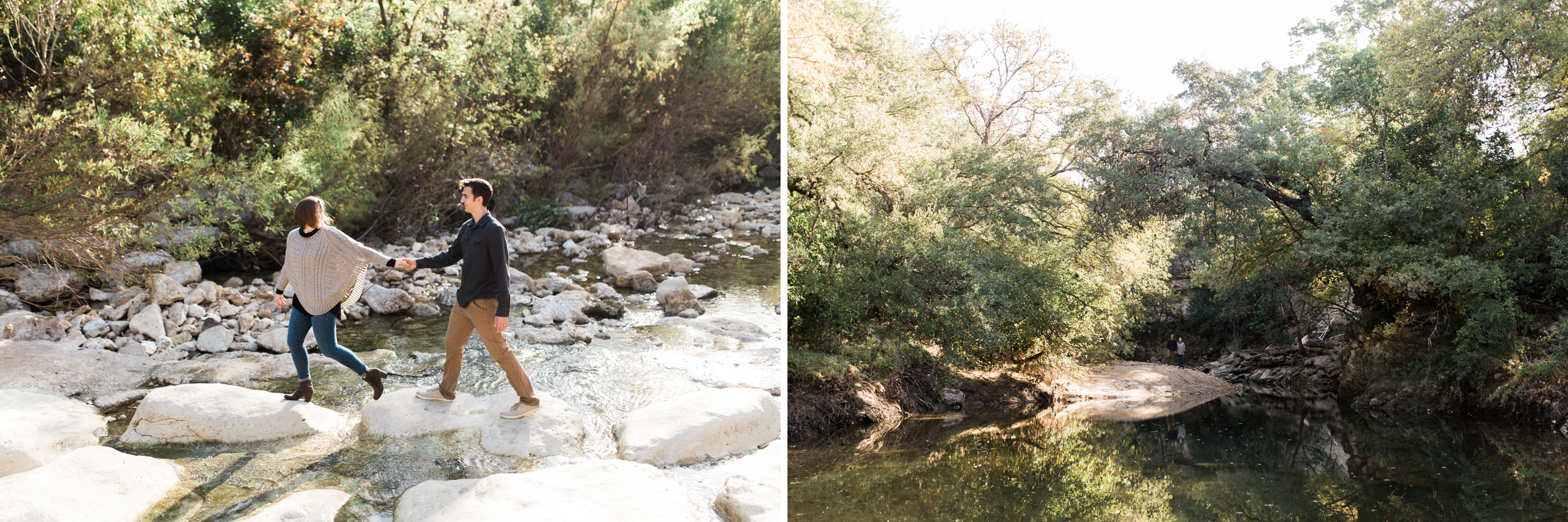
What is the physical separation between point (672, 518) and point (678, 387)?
1606mm

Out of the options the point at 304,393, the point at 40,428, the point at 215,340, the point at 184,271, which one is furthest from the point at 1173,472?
the point at 184,271

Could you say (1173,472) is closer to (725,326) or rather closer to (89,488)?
(725,326)

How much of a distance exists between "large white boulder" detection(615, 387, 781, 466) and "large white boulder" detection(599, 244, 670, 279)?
4042 mm

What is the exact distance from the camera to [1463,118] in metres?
7.87

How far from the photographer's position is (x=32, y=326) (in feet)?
14.7

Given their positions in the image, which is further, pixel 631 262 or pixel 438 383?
pixel 631 262

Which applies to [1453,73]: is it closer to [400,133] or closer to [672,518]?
[672,518]

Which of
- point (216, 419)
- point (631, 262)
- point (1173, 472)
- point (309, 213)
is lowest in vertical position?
point (1173, 472)

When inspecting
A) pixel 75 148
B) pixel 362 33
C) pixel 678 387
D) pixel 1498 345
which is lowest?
pixel 1498 345

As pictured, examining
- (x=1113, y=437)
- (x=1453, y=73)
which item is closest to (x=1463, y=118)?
(x=1453, y=73)

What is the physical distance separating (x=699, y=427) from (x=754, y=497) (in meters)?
0.64

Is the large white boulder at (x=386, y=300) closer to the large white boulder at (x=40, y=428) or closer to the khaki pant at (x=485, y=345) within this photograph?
the large white boulder at (x=40, y=428)

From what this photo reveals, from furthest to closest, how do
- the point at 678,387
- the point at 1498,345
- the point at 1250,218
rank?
the point at 1250,218, the point at 1498,345, the point at 678,387

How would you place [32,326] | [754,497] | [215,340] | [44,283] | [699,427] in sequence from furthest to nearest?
[44,283] < [215,340] < [32,326] < [699,427] < [754,497]
